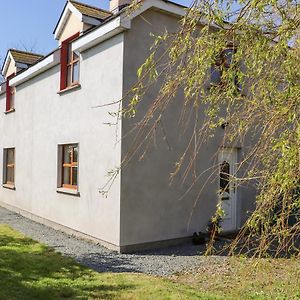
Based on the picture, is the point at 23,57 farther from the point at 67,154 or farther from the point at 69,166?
the point at 69,166

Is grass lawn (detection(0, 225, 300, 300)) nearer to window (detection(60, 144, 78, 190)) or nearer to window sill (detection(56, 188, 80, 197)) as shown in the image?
window sill (detection(56, 188, 80, 197))

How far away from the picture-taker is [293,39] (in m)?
3.46

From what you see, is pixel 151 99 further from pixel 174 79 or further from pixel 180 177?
pixel 174 79

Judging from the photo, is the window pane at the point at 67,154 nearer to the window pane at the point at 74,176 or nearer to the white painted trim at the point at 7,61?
the window pane at the point at 74,176

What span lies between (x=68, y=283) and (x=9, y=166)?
1265 cm

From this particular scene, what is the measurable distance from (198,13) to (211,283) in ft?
16.4

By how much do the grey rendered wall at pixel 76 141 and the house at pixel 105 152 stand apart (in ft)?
0.10

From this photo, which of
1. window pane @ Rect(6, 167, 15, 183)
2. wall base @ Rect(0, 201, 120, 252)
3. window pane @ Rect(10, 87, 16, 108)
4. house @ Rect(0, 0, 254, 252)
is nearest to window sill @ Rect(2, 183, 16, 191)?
window pane @ Rect(6, 167, 15, 183)

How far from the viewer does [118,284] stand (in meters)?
6.77

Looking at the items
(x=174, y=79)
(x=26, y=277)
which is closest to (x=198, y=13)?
(x=174, y=79)

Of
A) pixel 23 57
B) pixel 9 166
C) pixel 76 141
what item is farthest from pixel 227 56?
pixel 9 166

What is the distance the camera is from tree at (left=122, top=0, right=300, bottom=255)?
328 centimetres

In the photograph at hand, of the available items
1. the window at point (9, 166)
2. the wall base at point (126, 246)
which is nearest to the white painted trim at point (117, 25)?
the wall base at point (126, 246)

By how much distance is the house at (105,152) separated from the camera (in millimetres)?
9484
